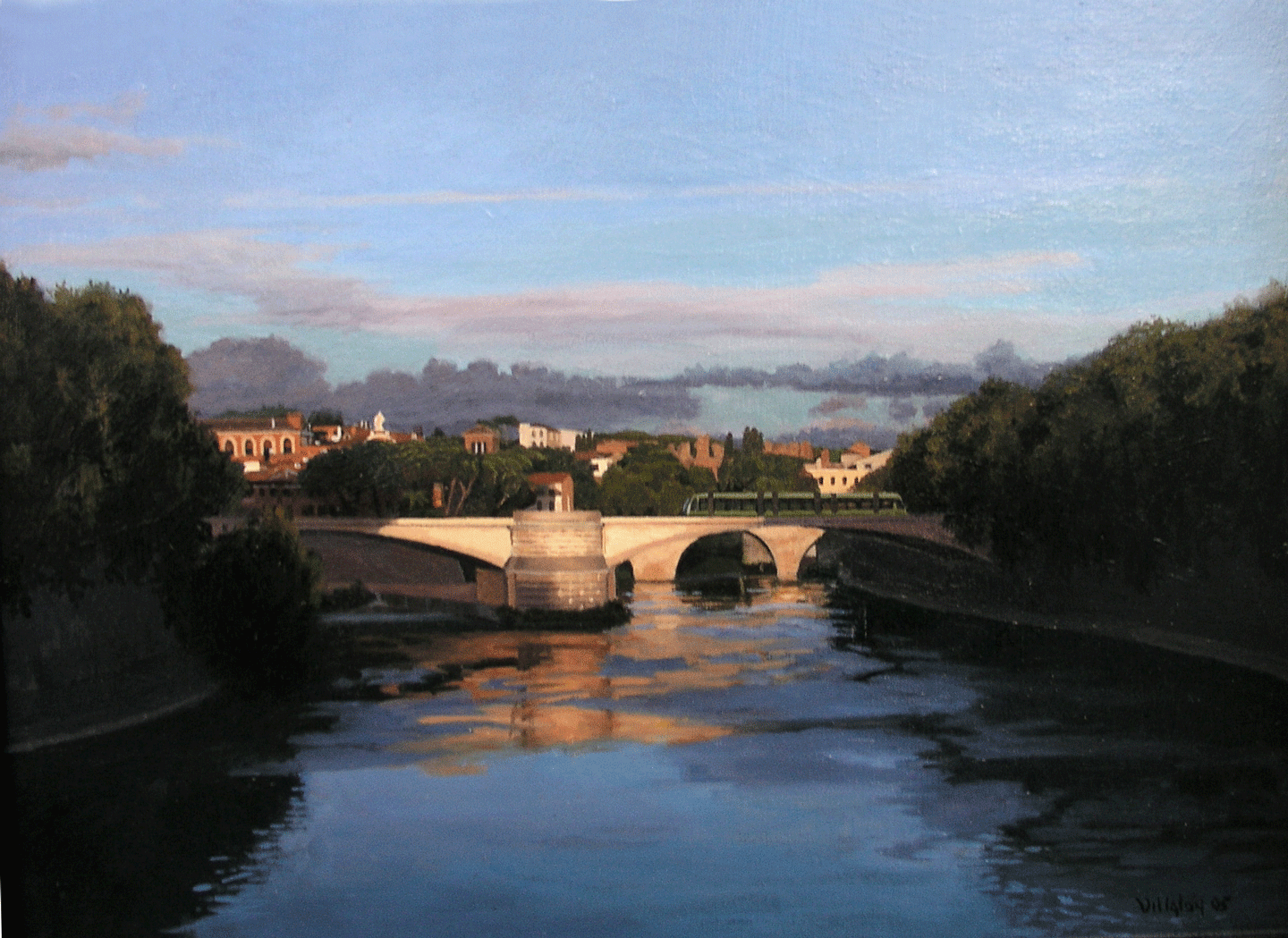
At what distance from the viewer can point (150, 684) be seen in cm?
736

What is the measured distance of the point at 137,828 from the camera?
612 cm

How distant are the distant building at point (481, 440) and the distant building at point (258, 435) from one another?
0.82m

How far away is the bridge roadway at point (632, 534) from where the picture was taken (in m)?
7.92

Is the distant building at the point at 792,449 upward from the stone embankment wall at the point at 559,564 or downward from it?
upward

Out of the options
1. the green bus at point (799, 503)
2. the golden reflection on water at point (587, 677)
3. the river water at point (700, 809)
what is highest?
the green bus at point (799, 503)

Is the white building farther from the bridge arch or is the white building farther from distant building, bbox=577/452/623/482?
the bridge arch

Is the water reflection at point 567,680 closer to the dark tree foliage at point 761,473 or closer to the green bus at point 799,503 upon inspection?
the green bus at point 799,503

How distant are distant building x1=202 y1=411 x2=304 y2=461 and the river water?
4.66ft

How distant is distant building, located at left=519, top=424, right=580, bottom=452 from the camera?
6.95 m

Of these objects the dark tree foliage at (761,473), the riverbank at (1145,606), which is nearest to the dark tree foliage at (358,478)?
the dark tree foliage at (761,473)

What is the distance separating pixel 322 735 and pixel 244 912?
192 cm

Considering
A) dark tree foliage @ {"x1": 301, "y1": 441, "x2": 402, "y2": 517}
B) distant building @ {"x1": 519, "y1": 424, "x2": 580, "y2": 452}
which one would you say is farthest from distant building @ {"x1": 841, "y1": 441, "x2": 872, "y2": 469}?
dark tree foliage @ {"x1": 301, "y1": 441, "x2": 402, "y2": 517}

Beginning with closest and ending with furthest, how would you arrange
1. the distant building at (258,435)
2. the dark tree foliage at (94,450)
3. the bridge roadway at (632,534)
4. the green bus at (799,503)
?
the dark tree foliage at (94,450)
the distant building at (258,435)
the bridge roadway at (632,534)
the green bus at (799,503)

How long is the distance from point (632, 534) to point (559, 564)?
3.51ft
